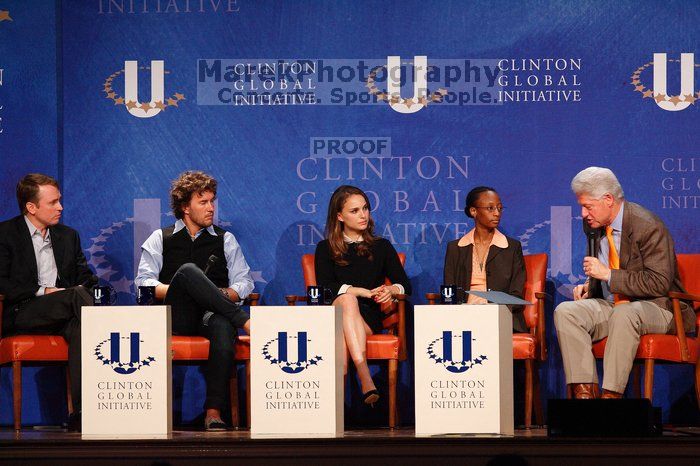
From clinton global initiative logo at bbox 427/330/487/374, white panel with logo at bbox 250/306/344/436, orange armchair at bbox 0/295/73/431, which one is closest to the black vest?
orange armchair at bbox 0/295/73/431

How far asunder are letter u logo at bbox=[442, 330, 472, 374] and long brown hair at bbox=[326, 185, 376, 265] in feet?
5.02

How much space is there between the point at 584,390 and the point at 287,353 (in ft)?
5.16

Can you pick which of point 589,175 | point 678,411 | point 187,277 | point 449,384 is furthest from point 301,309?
point 678,411

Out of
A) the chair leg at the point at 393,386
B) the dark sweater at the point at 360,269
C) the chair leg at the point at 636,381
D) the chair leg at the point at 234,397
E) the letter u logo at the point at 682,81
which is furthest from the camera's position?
the letter u logo at the point at 682,81

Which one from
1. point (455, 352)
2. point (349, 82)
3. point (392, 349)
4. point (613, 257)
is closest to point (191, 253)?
point (392, 349)

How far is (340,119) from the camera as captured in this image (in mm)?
6227

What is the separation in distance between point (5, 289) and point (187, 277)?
101 centimetres

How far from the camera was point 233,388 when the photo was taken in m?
5.46

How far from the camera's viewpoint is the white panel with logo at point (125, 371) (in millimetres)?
4324

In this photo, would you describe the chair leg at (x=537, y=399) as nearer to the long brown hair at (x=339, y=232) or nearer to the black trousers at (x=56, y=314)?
the long brown hair at (x=339, y=232)

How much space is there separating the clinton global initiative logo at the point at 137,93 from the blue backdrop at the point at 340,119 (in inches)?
0.5

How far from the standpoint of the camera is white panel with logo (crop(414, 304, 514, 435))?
4223 mm

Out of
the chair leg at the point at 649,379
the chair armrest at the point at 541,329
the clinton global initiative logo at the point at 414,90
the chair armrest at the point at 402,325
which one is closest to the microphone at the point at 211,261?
the chair armrest at the point at 402,325

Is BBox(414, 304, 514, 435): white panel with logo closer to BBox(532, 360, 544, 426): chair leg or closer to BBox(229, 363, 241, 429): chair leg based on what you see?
BBox(532, 360, 544, 426): chair leg
